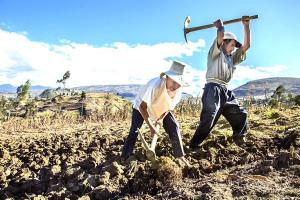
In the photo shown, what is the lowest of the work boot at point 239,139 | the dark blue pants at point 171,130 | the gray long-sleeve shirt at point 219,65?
the work boot at point 239,139

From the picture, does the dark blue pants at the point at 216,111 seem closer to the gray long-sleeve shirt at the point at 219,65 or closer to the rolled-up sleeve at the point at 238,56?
the gray long-sleeve shirt at the point at 219,65

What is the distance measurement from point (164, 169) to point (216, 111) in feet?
3.87

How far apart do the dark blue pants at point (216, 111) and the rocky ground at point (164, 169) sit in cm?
20

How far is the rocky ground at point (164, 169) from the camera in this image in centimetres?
411

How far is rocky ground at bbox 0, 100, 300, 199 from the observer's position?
411 cm

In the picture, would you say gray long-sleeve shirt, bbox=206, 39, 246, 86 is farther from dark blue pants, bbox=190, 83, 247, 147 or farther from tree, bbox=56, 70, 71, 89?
tree, bbox=56, 70, 71, 89

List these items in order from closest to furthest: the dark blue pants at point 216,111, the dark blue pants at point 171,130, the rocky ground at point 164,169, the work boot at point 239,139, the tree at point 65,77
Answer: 1. the rocky ground at point 164,169
2. the dark blue pants at point 171,130
3. the dark blue pants at point 216,111
4. the work boot at point 239,139
5. the tree at point 65,77

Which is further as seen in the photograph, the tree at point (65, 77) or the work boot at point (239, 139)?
the tree at point (65, 77)

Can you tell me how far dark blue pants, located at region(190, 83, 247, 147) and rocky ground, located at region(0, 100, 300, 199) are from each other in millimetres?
203

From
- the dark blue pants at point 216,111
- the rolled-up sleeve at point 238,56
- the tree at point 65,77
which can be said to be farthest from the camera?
the tree at point 65,77

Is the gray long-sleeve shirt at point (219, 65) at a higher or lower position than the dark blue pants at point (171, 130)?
higher

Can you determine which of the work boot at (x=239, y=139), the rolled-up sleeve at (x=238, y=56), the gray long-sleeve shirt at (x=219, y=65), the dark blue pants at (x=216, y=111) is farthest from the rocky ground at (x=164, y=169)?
the rolled-up sleeve at (x=238, y=56)

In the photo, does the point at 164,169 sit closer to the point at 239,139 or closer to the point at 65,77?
the point at 239,139

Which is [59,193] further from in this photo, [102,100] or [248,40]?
[102,100]
